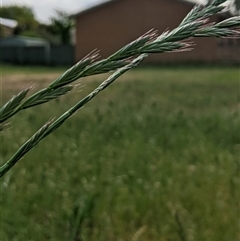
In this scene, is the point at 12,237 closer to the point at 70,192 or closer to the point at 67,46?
the point at 70,192

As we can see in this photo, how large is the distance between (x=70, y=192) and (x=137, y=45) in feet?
4.88

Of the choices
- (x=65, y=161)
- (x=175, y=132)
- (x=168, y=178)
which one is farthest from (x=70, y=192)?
(x=175, y=132)

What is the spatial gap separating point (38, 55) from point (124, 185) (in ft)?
72.4

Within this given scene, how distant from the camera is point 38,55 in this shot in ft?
77.9

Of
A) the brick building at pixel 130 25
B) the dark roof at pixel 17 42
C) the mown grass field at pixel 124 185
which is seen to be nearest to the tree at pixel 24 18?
the dark roof at pixel 17 42

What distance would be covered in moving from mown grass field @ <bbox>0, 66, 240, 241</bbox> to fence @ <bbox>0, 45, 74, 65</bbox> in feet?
64.8

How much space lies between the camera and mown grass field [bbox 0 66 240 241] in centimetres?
162

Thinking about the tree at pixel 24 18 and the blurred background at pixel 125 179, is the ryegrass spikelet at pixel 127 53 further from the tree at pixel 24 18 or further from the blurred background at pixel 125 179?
the tree at pixel 24 18

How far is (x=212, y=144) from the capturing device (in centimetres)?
313

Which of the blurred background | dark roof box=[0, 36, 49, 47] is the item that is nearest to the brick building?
dark roof box=[0, 36, 49, 47]

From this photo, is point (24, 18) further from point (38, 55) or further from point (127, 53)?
point (127, 53)

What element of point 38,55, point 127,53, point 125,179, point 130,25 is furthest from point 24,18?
point 127,53

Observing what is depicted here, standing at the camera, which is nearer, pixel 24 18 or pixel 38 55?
pixel 38 55

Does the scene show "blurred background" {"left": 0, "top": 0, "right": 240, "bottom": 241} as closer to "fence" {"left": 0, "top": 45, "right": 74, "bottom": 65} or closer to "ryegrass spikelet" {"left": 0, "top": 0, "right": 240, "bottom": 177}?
Answer: "ryegrass spikelet" {"left": 0, "top": 0, "right": 240, "bottom": 177}
